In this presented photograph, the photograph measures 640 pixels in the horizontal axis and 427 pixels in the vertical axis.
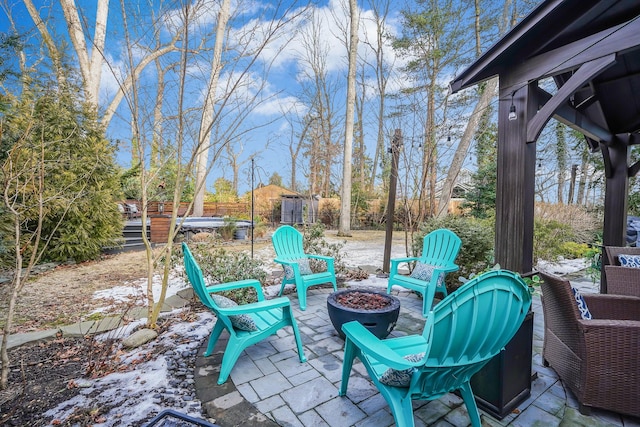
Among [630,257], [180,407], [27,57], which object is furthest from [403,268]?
[27,57]

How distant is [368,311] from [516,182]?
1343 millimetres

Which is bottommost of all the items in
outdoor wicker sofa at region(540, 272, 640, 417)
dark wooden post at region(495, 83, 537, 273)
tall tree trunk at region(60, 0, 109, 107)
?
outdoor wicker sofa at region(540, 272, 640, 417)

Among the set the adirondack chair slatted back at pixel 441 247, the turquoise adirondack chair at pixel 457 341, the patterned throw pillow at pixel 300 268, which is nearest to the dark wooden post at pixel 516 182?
the turquoise adirondack chair at pixel 457 341

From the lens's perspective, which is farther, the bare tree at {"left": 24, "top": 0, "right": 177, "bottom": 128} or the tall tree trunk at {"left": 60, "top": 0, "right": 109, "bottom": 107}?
the tall tree trunk at {"left": 60, "top": 0, "right": 109, "bottom": 107}

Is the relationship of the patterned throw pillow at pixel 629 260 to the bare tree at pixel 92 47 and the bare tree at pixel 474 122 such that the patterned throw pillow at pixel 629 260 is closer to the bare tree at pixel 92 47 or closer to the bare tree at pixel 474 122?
the bare tree at pixel 474 122

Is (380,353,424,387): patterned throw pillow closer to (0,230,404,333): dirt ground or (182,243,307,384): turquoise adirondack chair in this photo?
(182,243,307,384): turquoise adirondack chair

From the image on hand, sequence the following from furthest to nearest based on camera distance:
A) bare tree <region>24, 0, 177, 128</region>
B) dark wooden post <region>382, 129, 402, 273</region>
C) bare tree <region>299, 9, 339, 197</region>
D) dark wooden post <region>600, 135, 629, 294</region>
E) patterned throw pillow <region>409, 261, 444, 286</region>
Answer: bare tree <region>299, 9, 339, 197</region> < dark wooden post <region>382, 129, 402, 273</region> < dark wooden post <region>600, 135, 629, 294</region> < patterned throw pillow <region>409, 261, 444, 286</region> < bare tree <region>24, 0, 177, 128</region>

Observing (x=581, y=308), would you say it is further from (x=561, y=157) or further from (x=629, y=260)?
(x=561, y=157)

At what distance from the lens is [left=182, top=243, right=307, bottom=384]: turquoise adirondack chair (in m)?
1.90

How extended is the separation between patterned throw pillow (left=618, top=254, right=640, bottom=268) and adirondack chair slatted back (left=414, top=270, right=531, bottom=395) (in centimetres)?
255

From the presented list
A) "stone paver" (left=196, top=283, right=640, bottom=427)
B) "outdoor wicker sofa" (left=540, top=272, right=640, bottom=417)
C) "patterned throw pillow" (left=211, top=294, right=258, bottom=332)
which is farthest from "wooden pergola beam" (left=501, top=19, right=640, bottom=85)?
"patterned throw pillow" (left=211, top=294, right=258, bottom=332)

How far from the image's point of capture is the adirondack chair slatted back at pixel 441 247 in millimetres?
3404

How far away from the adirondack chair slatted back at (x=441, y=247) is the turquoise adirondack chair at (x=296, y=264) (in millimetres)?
1186

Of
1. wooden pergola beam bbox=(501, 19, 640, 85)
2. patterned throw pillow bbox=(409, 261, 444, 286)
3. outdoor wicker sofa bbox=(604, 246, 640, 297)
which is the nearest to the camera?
wooden pergola beam bbox=(501, 19, 640, 85)
